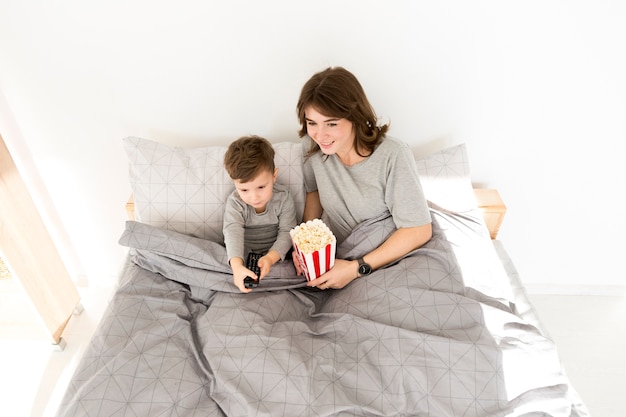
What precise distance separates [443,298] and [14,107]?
1.72m

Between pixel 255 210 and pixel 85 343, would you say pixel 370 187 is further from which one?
pixel 85 343

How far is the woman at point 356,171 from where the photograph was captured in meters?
1.26

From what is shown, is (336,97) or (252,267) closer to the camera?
(336,97)

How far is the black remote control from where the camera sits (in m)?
1.35

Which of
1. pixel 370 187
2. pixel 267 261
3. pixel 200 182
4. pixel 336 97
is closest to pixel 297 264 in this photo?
pixel 267 261

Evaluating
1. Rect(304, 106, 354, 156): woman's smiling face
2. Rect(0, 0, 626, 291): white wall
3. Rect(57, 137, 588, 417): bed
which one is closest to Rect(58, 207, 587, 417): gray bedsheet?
Rect(57, 137, 588, 417): bed

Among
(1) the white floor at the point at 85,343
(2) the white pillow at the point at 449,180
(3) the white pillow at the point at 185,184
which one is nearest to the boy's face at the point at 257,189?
(3) the white pillow at the point at 185,184

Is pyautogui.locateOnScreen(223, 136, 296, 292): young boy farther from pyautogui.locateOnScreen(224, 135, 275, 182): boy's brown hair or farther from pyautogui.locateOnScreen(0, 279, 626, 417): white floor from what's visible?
pyautogui.locateOnScreen(0, 279, 626, 417): white floor

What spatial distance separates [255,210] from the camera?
4.95ft

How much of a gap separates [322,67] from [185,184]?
66 cm

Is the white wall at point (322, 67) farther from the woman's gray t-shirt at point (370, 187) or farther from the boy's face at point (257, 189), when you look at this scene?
the boy's face at point (257, 189)

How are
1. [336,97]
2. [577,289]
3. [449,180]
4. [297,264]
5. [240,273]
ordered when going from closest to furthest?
[336,97] → [240,273] → [297,264] → [449,180] → [577,289]

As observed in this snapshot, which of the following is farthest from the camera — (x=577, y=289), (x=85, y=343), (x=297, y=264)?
(x=577, y=289)

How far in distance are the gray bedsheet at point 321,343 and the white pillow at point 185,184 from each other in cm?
10
